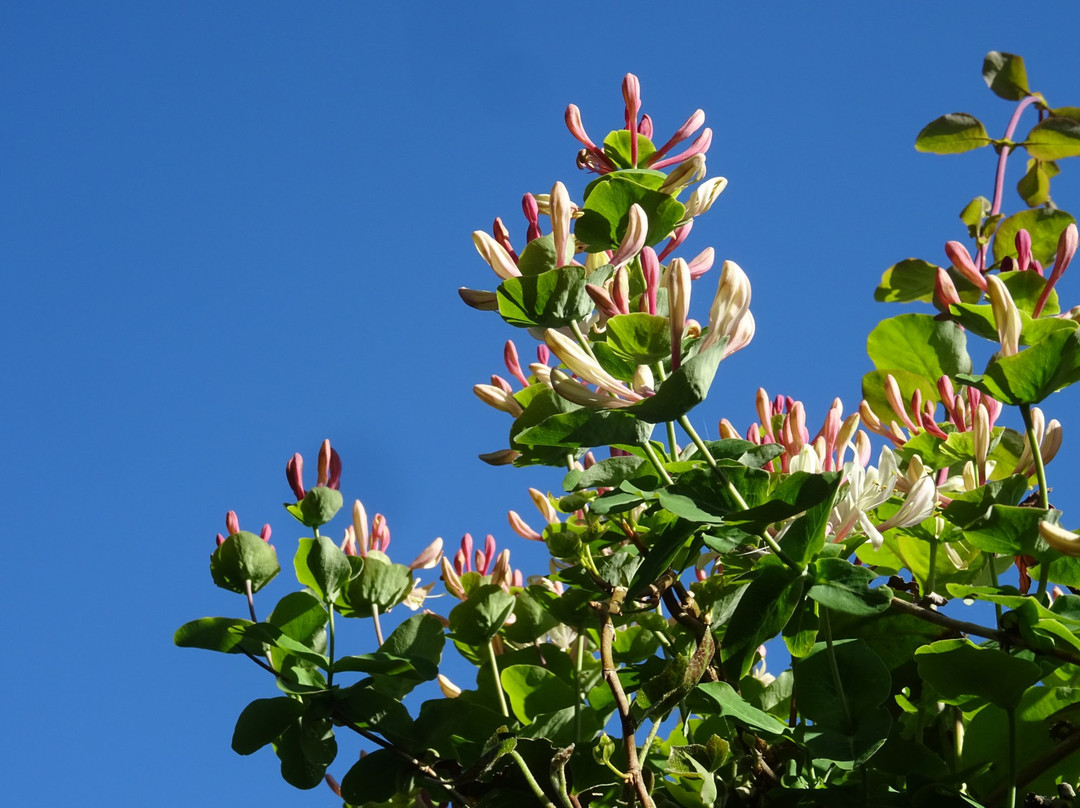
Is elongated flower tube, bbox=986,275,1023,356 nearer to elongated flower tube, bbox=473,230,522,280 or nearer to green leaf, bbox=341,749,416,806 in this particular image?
elongated flower tube, bbox=473,230,522,280

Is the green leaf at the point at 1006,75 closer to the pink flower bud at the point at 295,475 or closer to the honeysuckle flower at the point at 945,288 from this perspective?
the honeysuckle flower at the point at 945,288

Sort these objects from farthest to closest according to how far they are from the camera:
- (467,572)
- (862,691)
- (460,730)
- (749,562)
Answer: (467,572), (460,730), (749,562), (862,691)

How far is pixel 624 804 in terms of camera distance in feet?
3.77

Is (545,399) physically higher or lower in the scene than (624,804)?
higher

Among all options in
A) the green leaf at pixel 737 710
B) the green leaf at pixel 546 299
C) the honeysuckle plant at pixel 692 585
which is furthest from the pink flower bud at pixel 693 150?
the green leaf at pixel 737 710

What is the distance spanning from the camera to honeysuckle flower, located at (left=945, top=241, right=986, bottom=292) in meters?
1.12

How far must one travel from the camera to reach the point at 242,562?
4.31 ft

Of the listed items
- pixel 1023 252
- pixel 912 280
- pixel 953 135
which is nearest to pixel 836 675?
pixel 1023 252

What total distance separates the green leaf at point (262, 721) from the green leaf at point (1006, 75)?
1538 millimetres

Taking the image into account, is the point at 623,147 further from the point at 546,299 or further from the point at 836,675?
the point at 836,675

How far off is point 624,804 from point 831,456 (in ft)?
1.41

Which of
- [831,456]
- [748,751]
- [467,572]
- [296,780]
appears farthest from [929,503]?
[296,780]

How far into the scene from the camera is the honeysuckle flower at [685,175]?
1.32 metres

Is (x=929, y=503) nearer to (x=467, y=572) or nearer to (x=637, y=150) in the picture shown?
(x=637, y=150)
